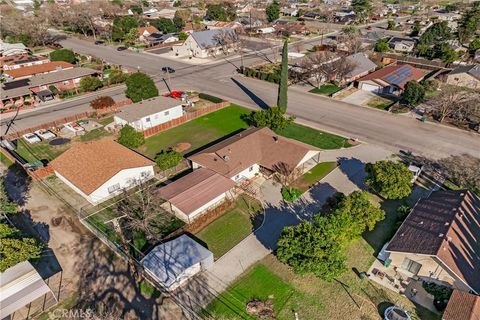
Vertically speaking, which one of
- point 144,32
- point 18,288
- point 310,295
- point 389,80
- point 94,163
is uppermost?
point 94,163

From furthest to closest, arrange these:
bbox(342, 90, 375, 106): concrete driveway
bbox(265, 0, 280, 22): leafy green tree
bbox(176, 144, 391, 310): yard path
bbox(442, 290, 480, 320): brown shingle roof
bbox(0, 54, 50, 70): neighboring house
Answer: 1. bbox(265, 0, 280, 22): leafy green tree
2. bbox(0, 54, 50, 70): neighboring house
3. bbox(342, 90, 375, 106): concrete driveway
4. bbox(176, 144, 391, 310): yard path
5. bbox(442, 290, 480, 320): brown shingle roof

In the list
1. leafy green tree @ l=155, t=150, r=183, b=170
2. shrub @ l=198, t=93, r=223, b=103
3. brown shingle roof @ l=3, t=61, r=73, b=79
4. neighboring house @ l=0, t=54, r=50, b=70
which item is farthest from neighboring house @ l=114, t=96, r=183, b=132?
neighboring house @ l=0, t=54, r=50, b=70

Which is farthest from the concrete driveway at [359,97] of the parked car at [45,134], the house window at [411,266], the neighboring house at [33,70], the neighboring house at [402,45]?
the neighboring house at [33,70]

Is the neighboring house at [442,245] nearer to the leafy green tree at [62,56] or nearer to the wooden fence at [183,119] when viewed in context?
the wooden fence at [183,119]

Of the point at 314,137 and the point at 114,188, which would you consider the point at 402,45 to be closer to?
the point at 314,137

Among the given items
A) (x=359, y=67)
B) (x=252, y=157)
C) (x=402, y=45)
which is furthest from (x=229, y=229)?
(x=402, y=45)

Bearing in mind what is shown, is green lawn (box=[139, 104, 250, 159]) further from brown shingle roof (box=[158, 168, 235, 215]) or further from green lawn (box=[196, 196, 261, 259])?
green lawn (box=[196, 196, 261, 259])
